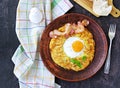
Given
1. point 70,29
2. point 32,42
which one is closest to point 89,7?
point 70,29

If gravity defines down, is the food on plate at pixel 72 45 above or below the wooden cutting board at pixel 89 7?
below

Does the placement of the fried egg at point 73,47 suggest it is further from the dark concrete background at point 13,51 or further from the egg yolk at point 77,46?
the dark concrete background at point 13,51

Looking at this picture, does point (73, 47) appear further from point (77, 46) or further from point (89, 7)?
point (89, 7)

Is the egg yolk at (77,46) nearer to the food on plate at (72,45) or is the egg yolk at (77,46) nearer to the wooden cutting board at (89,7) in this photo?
the food on plate at (72,45)

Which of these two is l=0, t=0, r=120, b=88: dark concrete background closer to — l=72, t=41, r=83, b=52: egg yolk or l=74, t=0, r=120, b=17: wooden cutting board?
l=74, t=0, r=120, b=17: wooden cutting board

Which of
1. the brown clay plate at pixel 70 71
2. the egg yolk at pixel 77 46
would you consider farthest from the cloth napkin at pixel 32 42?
the egg yolk at pixel 77 46

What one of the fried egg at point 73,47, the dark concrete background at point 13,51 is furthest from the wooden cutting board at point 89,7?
the fried egg at point 73,47
